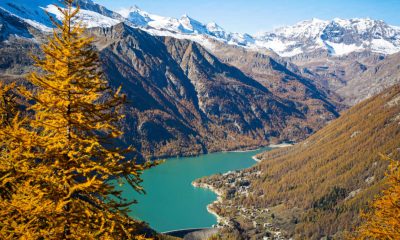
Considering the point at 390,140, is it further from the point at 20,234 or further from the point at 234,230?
the point at 20,234

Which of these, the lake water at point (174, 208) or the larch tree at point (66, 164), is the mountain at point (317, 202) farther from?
the larch tree at point (66, 164)

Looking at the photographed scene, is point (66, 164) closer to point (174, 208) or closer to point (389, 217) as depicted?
point (389, 217)

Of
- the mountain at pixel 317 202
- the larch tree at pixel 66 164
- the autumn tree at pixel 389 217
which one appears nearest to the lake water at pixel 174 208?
the mountain at pixel 317 202

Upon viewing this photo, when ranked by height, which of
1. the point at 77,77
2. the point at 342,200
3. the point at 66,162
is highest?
the point at 342,200

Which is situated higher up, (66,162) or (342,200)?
(342,200)

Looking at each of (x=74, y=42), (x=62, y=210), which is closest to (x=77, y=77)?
(x=74, y=42)

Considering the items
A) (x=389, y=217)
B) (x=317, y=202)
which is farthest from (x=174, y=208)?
(x=389, y=217)

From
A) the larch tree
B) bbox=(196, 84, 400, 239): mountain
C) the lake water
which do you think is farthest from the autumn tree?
the lake water

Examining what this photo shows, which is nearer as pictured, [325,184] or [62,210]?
[62,210]
